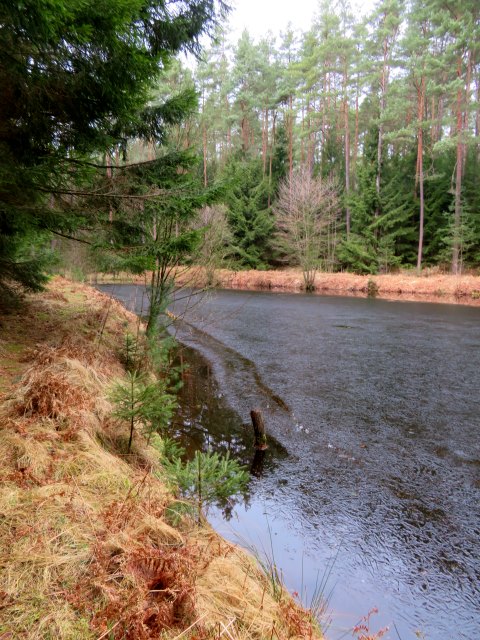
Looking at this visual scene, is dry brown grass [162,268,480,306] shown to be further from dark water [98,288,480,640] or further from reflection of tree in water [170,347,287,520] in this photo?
reflection of tree in water [170,347,287,520]

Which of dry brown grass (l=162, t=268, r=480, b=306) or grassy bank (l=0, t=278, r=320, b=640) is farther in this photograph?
dry brown grass (l=162, t=268, r=480, b=306)

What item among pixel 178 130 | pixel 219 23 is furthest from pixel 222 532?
pixel 219 23

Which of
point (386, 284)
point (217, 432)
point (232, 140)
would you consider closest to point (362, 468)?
point (217, 432)

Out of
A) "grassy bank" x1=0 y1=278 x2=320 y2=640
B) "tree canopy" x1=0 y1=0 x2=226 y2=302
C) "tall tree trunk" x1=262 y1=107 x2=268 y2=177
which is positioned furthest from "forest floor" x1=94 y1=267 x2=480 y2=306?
"grassy bank" x1=0 y1=278 x2=320 y2=640

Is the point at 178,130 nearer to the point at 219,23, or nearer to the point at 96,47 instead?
the point at 219,23

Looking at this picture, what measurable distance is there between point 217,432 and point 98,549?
3971mm

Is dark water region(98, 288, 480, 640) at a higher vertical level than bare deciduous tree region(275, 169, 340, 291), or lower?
lower

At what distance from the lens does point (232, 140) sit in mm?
40656

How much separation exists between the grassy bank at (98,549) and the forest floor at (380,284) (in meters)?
16.2

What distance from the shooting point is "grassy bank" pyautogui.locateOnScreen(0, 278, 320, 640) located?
6.45 feet

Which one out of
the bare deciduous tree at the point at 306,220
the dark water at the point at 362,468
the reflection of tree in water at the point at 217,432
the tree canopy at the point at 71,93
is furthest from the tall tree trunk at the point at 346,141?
the tree canopy at the point at 71,93

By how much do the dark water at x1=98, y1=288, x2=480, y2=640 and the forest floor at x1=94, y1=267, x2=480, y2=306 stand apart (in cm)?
1085

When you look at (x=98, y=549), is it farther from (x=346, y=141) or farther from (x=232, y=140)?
(x=232, y=140)

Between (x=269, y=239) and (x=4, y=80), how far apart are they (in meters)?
30.4
